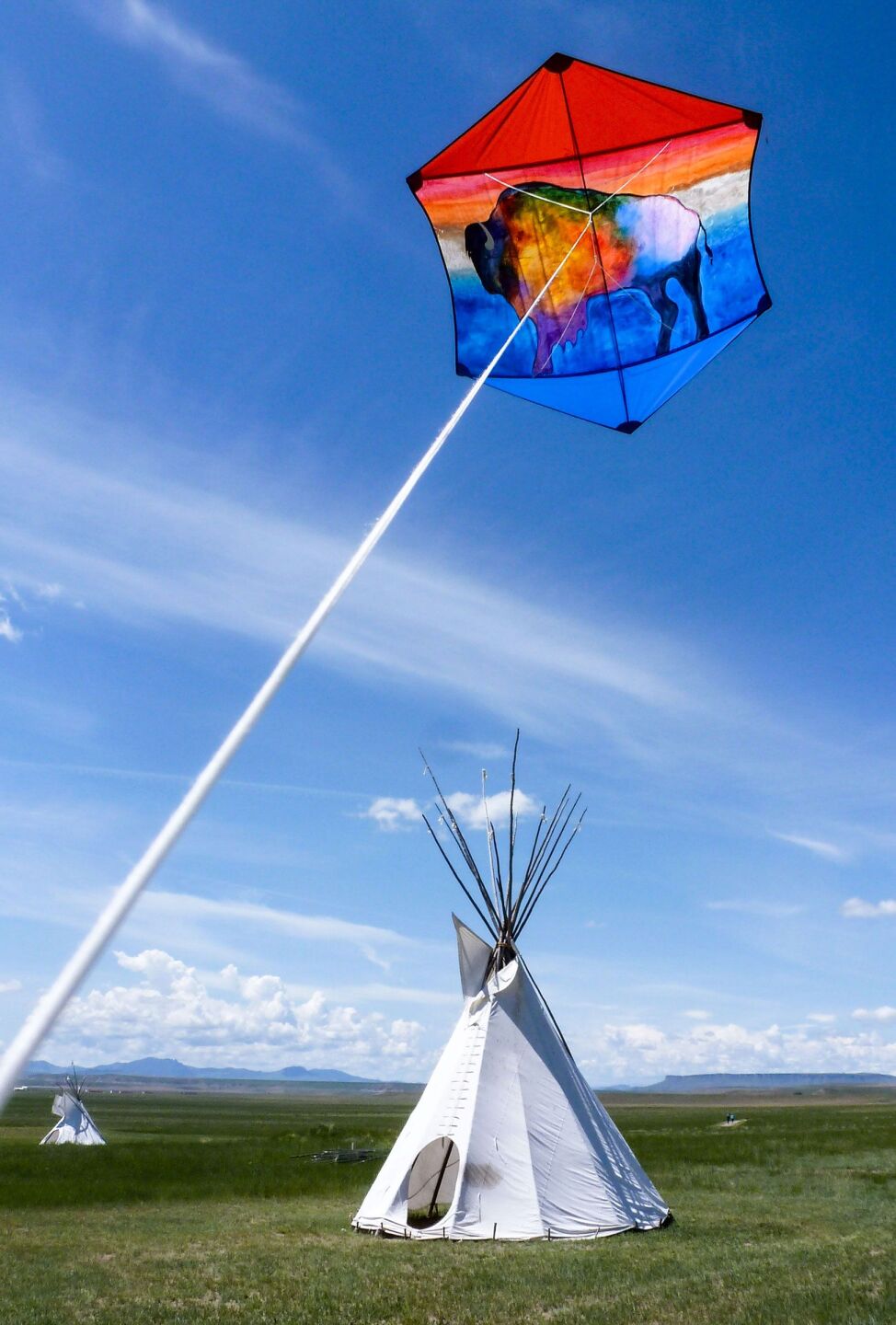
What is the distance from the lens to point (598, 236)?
8.33 m

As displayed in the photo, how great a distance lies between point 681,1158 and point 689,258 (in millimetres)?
27725

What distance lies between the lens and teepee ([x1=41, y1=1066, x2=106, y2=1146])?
3266 cm

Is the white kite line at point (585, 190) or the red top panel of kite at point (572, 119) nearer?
the red top panel of kite at point (572, 119)

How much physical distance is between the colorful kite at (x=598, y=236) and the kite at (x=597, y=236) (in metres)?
0.01

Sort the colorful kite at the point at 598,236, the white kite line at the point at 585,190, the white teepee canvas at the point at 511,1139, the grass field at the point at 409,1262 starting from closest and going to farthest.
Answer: the colorful kite at the point at 598,236
the white kite line at the point at 585,190
the grass field at the point at 409,1262
the white teepee canvas at the point at 511,1139

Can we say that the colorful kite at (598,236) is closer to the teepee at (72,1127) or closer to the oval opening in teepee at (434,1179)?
the oval opening in teepee at (434,1179)

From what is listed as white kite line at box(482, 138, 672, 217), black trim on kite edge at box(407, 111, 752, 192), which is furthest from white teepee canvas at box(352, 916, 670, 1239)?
black trim on kite edge at box(407, 111, 752, 192)

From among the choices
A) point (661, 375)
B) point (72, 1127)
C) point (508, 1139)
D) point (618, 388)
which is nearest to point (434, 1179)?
point (508, 1139)

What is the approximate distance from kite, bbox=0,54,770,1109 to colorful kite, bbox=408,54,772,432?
0.5 inches

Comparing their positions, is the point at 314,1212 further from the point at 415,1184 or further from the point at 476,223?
the point at 476,223

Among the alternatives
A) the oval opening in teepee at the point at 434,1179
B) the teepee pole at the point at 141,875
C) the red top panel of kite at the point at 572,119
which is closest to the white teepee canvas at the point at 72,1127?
the oval opening in teepee at the point at 434,1179

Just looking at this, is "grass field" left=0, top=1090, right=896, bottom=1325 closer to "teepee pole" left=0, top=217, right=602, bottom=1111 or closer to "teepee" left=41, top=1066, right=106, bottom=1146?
"teepee pole" left=0, top=217, right=602, bottom=1111

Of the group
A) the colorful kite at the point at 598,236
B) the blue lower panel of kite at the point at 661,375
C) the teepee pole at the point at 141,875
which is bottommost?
the teepee pole at the point at 141,875

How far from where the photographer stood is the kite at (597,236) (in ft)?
24.2
